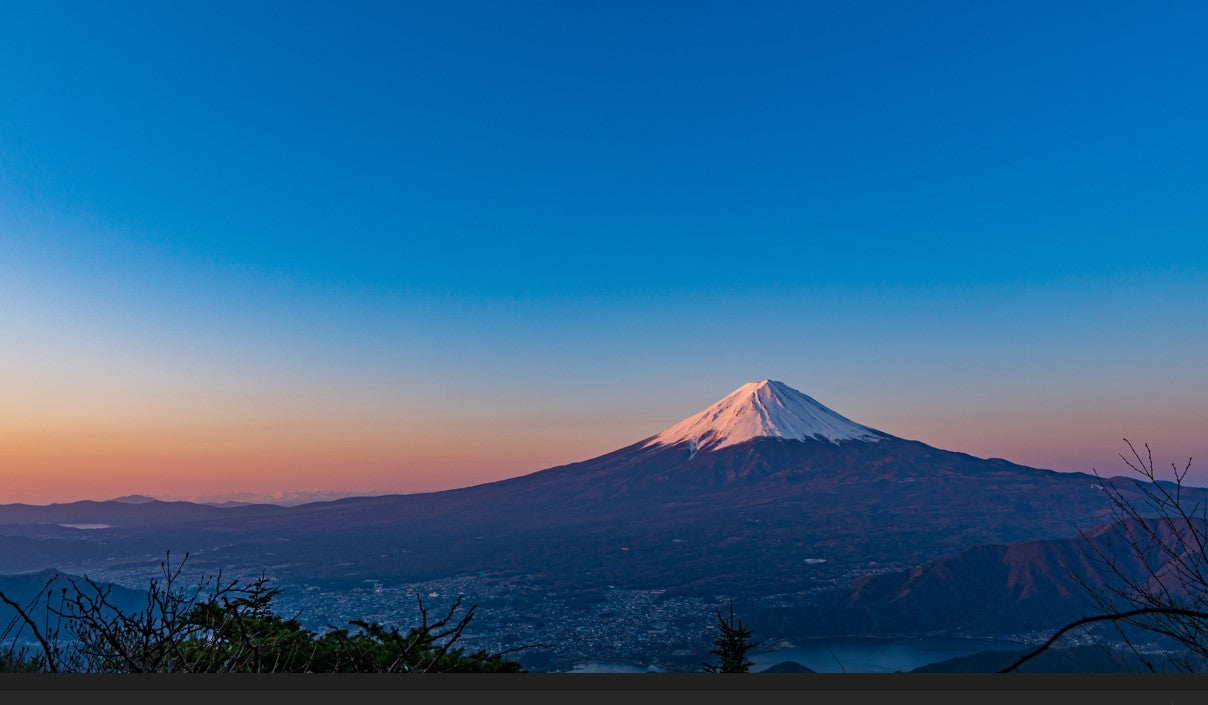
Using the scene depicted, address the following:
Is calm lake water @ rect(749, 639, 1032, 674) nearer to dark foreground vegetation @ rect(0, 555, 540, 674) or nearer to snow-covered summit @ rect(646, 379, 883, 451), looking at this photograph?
dark foreground vegetation @ rect(0, 555, 540, 674)

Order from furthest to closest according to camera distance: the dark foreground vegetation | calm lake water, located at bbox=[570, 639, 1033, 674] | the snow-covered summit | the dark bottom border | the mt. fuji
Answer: the snow-covered summit → the mt. fuji → calm lake water, located at bbox=[570, 639, 1033, 674] → the dark foreground vegetation → the dark bottom border

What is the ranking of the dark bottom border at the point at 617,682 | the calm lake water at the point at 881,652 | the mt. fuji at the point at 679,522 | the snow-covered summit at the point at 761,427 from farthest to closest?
1. the snow-covered summit at the point at 761,427
2. the mt. fuji at the point at 679,522
3. the calm lake water at the point at 881,652
4. the dark bottom border at the point at 617,682

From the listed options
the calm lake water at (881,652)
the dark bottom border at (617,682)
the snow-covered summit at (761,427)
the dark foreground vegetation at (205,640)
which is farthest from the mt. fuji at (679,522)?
the dark bottom border at (617,682)

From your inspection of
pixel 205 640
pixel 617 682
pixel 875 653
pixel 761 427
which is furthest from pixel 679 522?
pixel 617 682

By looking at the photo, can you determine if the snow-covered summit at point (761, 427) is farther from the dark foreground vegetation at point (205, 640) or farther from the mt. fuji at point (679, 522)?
the dark foreground vegetation at point (205, 640)

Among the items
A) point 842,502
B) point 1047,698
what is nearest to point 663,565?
point 842,502

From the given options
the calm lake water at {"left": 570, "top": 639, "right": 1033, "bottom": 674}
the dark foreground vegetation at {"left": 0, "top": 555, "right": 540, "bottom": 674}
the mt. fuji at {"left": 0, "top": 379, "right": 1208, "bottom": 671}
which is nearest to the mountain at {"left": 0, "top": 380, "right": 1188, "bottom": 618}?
the mt. fuji at {"left": 0, "top": 379, "right": 1208, "bottom": 671}

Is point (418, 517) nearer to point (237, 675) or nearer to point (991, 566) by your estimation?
point (991, 566)
